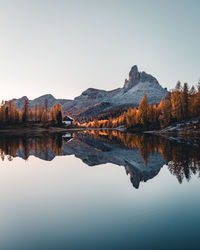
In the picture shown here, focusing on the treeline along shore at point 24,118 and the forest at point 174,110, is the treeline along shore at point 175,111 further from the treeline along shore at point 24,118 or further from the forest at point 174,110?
→ the treeline along shore at point 24,118

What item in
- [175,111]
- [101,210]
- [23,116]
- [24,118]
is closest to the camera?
[101,210]

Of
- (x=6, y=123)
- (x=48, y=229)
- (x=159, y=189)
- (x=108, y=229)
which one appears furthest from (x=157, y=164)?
(x=6, y=123)

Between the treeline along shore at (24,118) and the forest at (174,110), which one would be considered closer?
the forest at (174,110)

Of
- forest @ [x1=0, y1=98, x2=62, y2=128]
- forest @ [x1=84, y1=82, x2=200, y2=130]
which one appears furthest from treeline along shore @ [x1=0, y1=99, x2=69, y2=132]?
forest @ [x1=84, y1=82, x2=200, y2=130]

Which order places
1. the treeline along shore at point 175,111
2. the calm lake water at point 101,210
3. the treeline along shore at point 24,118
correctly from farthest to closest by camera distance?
the treeline along shore at point 24,118
the treeline along shore at point 175,111
the calm lake water at point 101,210

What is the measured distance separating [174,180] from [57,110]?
394 ft

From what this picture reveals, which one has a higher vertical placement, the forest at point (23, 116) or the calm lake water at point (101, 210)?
the forest at point (23, 116)

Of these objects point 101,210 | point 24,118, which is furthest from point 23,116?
point 101,210

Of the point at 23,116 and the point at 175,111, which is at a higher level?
the point at 23,116

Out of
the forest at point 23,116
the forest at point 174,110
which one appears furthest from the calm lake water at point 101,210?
the forest at point 23,116

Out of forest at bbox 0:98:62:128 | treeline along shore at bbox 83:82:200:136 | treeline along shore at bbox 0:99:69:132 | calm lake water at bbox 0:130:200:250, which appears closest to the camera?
calm lake water at bbox 0:130:200:250

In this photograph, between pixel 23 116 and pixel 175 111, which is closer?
pixel 175 111

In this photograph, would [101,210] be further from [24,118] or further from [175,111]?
[24,118]

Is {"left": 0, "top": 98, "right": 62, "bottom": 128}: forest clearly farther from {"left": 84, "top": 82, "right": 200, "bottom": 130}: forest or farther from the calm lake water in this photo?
the calm lake water
